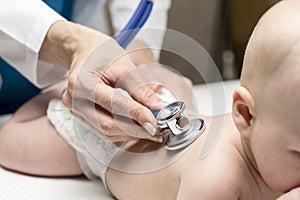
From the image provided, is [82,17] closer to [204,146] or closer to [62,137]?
[62,137]

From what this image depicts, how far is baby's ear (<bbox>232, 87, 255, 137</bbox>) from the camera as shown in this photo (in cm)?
68

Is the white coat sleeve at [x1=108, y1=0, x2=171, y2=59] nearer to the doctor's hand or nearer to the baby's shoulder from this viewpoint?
the doctor's hand

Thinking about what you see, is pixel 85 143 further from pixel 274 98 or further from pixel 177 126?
pixel 274 98

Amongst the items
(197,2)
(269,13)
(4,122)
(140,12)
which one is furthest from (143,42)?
(197,2)

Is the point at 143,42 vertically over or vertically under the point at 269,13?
under

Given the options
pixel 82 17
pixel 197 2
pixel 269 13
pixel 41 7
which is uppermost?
pixel 269 13

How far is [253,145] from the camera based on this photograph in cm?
69

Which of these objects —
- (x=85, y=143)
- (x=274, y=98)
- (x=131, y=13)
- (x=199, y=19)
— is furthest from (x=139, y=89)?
(x=199, y=19)

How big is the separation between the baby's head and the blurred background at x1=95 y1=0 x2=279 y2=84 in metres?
0.94

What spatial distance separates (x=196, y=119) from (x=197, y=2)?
91 cm

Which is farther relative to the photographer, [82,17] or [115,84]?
[82,17]

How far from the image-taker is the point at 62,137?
92 cm

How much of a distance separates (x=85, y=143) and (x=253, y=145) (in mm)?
279

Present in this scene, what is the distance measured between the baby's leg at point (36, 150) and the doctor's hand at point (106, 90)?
0.34ft
